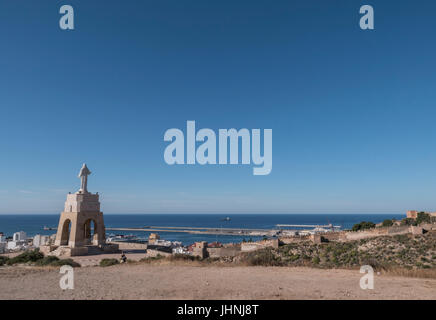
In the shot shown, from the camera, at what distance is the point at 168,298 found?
8.02 meters

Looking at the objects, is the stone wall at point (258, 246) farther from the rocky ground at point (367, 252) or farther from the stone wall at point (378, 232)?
the stone wall at point (378, 232)

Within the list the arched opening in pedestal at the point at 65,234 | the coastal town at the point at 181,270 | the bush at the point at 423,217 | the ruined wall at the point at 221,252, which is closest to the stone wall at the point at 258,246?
the ruined wall at the point at 221,252

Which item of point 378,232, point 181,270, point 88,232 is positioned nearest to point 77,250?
point 88,232

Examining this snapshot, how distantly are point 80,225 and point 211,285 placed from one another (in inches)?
680

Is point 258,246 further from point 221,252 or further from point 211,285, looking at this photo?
point 211,285

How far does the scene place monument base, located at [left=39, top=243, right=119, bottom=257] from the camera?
839 inches

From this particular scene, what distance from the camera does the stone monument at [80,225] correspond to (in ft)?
72.5

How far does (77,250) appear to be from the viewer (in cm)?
2162

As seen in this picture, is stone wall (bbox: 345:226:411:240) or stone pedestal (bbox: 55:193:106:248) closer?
stone pedestal (bbox: 55:193:106:248)

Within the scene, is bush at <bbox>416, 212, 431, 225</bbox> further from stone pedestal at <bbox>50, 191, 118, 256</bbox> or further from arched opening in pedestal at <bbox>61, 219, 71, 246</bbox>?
arched opening in pedestal at <bbox>61, 219, 71, 246</bbox>

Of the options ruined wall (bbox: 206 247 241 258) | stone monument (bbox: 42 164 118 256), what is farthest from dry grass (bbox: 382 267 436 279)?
ruined wall (bbox: 206 247 241 258)

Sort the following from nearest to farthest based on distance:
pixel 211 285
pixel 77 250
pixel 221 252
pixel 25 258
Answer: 1. pixel 211 285
2. pixel 25 258
3. pixel 77 250
4. pixel 221 252
